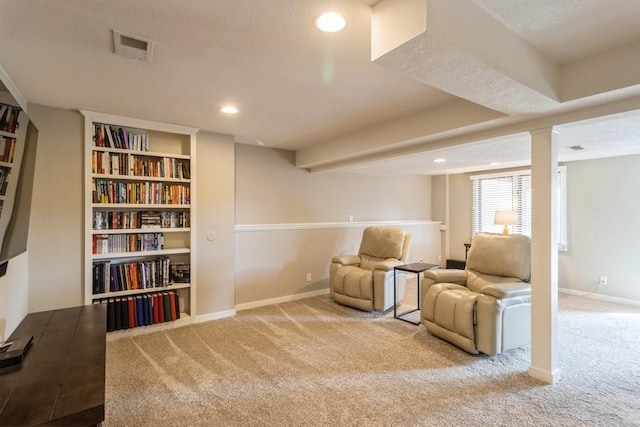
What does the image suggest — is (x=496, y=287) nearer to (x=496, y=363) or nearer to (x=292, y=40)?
(x=496, y=363)

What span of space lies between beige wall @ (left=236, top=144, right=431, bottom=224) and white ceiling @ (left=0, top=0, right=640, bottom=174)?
1.43 metres

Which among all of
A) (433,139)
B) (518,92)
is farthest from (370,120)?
(518,92)

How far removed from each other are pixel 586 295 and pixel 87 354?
20.1 feet

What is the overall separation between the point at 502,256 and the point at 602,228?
2642mm

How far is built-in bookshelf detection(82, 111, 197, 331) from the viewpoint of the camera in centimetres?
323

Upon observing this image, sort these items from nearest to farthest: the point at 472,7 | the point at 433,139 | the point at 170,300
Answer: the point at 472,7, the point at 433,139, the point at 170,300

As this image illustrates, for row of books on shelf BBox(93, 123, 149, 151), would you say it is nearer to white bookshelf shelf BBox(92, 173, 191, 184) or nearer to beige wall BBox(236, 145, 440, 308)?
white bookshelf shelf BBox(92, 173, 191, 184)

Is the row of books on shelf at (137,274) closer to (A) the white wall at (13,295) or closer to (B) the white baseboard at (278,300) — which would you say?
(A) the white wall at (13,295)

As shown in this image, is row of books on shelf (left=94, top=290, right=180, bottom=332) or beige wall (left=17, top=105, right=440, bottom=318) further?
row of books on shelf (left=94, top=290, right=180, bottom=332)

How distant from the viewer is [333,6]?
1.46m

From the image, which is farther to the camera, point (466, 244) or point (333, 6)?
point (466, 244)

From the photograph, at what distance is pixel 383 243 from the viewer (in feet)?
15.2

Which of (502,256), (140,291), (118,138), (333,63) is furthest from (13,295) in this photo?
(502,256)

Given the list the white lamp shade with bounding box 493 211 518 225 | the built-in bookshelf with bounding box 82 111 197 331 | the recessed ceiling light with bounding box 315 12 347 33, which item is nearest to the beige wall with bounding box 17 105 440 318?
the built-in bookshelf with bounding box 82 111 197 331
